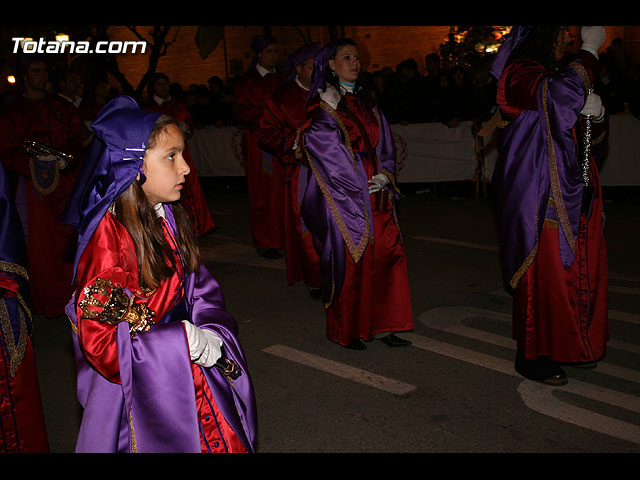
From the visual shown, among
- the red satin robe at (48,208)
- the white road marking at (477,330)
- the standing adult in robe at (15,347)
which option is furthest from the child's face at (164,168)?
the red satin robe at (48,208)

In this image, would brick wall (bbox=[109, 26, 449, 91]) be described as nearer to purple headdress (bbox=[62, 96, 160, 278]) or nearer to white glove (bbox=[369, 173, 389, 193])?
white glove (bbox=[369, 173, 389, 193])

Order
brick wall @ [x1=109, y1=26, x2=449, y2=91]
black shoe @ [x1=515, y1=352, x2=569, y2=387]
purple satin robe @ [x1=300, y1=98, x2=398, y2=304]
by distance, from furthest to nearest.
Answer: brick wall @ [x1=109, y1=26, x2=449, y2=91] < purple satin robe @ [x1=300, y1=98, x2=398, y2=304] < black shoe @ [x1=515, y1=352, x2=569, y2=387]

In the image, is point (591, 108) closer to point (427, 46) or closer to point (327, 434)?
point (327, 434)

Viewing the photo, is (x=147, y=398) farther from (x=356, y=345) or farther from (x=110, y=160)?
(x=356, y=345)

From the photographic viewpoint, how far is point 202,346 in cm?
212

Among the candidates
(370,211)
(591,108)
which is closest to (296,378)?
(370,211)

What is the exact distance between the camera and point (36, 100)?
5.53 metres

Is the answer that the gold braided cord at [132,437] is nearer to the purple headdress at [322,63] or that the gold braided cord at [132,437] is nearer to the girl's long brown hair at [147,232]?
the girl's long brown hair at [147,232]

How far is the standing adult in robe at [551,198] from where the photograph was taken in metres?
3.60

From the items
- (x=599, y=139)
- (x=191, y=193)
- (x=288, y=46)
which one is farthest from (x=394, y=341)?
(x=288, y=46)

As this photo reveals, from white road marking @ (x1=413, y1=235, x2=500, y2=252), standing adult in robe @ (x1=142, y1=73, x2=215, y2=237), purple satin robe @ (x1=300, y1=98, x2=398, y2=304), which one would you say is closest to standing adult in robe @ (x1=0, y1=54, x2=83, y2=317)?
standing adult in robe @ (x1=142, y1=73, x2=215, y2=237)

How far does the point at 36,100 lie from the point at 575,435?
188 inches

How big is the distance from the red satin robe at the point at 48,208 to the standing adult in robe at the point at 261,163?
2194 millimetres

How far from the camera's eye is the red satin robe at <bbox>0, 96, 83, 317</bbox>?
17.8 feet
